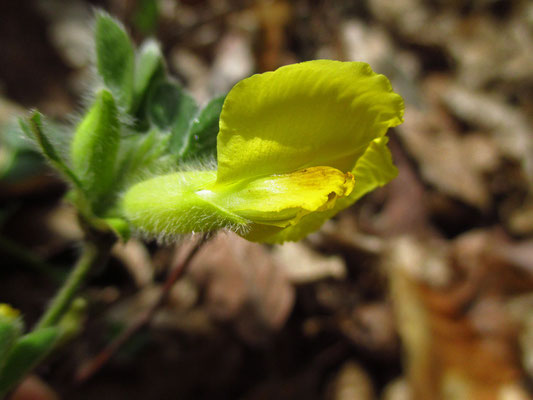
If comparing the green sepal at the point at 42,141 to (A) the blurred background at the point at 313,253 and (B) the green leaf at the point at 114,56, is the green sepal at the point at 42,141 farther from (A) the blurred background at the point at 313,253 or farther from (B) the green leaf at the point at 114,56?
(A) the blurred background at the point at 313,253

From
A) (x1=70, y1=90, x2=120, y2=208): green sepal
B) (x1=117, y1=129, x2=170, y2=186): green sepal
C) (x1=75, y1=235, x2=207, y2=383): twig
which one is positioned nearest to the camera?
(x1=70, y1=90, x2=120, y2=208): green sepal

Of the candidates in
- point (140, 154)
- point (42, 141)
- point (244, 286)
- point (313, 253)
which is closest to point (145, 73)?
point (140, 154)

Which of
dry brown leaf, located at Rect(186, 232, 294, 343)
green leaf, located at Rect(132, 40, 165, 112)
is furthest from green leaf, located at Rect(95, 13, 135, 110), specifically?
dry brown leaf, located at Rect(186, 232, 294, 343)

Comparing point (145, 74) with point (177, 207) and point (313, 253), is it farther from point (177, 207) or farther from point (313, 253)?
point (313, 253)

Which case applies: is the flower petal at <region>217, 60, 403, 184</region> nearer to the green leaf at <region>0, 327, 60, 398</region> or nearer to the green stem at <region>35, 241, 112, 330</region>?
the green stem at <region>35, 241, 112, 330</region>

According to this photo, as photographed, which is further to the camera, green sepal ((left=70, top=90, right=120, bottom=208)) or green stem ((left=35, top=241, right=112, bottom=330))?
green stem ((left=35, top=241, right=112, bottom=330))

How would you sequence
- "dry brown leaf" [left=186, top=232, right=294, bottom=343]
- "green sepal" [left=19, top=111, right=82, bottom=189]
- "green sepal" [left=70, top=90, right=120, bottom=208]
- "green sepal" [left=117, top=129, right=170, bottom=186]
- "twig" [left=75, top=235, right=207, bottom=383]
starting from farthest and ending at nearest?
"dry brown leaf" [left=186, top=232, right=294, bottom=343] < "twig" [left=75, top=235, right=207, bottom=383] < "green sepal" [left=117, top=129, right=170, bottom=186] < "green sepal" [left=70, top=90, right=120, bottom=208] < "green sepal" [left=19, top=111, right=82, bottom=189]

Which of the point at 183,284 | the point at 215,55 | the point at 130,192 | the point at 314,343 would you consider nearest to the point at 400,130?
the point at 215,55
